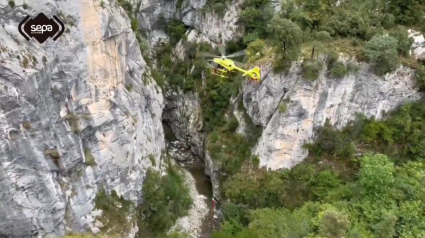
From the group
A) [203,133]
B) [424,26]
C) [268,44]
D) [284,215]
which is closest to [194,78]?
[203,133]

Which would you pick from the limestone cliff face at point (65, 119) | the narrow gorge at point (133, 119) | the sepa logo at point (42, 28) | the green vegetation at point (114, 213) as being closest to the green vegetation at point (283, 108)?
the narrow gorge at point (133, 119)

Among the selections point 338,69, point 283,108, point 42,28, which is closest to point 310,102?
point 283,108

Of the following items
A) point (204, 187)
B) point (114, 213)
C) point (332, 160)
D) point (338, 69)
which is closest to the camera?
point (114, 213)

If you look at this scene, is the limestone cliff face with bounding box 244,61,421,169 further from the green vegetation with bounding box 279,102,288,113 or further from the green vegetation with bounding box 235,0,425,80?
the green vegetation with bounding box 235,0,425,80

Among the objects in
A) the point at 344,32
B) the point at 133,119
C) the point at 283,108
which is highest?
the point at 344,32

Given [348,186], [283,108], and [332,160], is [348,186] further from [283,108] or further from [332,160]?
[283,108]
